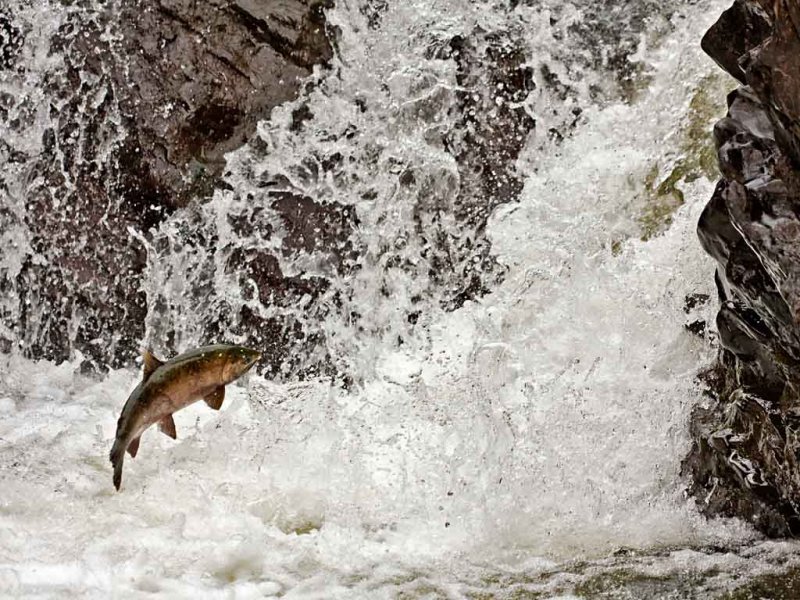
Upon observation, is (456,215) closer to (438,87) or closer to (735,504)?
(438,87)

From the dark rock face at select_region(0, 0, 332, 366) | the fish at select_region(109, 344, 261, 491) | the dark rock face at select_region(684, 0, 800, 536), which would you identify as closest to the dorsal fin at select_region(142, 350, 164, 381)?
the fish at select_region(109, 344, 261, 491)

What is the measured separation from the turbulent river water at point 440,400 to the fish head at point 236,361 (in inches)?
32.3

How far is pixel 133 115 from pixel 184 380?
2.36m

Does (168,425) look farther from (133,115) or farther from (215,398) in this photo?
(133,115)

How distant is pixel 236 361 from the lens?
115 inches

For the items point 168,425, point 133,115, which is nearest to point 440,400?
point 168,425

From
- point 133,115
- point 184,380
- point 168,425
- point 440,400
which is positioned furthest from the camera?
point 133,115

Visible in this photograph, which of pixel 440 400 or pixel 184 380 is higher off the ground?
pixel 440 400

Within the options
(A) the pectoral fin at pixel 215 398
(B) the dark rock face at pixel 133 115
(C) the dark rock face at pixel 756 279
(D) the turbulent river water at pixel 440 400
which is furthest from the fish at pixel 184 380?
(B) the dark rock face at pixel 133 115

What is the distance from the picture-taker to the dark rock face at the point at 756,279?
110 inches

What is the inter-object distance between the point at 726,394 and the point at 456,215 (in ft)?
5.45

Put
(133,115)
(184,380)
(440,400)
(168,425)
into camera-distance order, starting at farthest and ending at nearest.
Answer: (133,115), (440,400), (168,425), (184,380)

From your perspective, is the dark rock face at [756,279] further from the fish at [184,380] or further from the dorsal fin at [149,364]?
the dorsal fin at [149,364]

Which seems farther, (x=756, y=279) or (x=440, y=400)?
(x=440, y=400)
